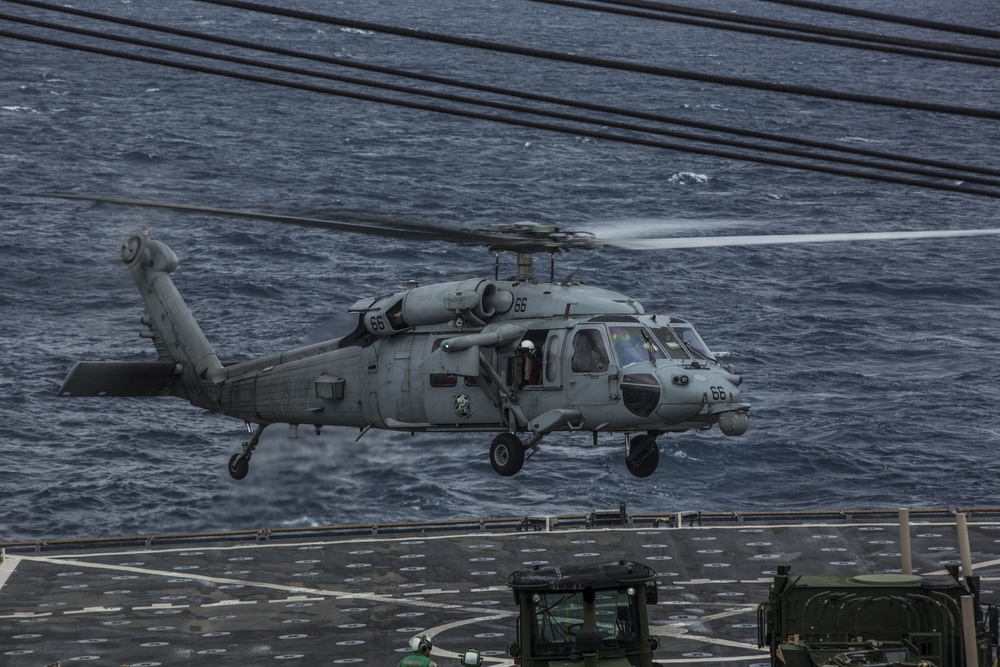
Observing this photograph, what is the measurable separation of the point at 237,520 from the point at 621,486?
14999mm

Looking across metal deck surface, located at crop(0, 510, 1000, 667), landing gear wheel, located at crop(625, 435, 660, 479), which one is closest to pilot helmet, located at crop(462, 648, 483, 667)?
landing gear wheel, located at crop(625, 435, 660, 479)

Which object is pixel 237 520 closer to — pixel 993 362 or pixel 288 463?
pixel 288 463

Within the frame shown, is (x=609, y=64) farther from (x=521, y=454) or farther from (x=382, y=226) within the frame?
(x=521, y=454)

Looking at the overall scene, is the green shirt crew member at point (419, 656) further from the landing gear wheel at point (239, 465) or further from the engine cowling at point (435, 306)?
the landing gear wheel at point (239, 465)

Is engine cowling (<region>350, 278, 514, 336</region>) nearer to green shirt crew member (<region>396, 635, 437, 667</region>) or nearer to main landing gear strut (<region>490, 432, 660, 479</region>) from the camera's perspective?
main landing gear strut (<region>490, 432, 660, 479</region>)

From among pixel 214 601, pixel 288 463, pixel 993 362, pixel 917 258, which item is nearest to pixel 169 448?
pixel 288 463

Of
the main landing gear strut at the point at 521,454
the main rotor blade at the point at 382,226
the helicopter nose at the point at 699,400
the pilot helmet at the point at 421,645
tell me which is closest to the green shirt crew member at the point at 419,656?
the pilot helmet at the point at 421,645

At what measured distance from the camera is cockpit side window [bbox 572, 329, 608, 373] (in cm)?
2448

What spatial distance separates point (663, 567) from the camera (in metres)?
39.4

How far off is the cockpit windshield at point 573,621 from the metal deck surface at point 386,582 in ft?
41.2

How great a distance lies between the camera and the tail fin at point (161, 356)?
29516 millimetres

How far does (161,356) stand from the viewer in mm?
32094

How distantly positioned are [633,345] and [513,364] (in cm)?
218

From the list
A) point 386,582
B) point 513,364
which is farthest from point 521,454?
point 386,582
